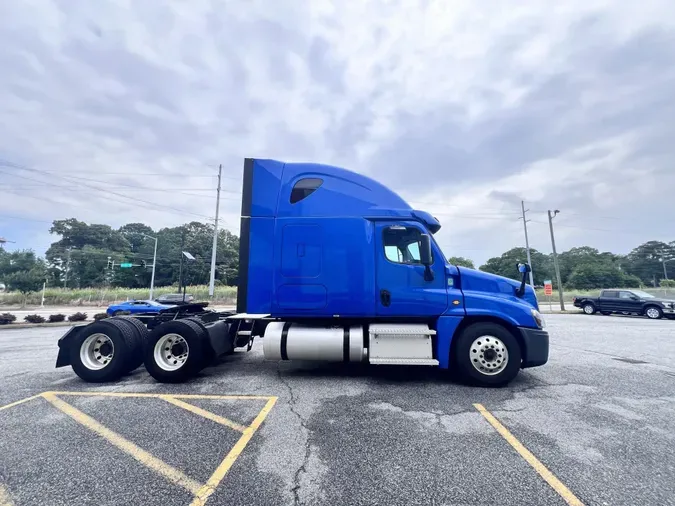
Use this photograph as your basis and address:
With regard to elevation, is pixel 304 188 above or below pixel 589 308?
above

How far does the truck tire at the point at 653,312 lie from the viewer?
54.9ft

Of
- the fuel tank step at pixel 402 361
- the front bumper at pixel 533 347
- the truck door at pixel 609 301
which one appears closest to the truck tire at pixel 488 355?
the front bumper at pixel 533 347

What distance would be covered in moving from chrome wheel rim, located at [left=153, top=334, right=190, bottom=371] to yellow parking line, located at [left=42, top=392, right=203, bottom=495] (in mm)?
1184

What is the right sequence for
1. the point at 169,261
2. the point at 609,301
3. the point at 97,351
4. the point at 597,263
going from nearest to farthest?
the point at 97,351 → the point at 609,301 → the point at 169,261 → the point at 597,263

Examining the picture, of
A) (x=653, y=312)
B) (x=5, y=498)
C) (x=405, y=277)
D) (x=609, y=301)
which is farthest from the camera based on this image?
(x=609, y=301)

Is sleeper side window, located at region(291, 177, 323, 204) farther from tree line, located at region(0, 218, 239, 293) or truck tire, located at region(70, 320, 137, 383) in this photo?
tree line, located at region(0, 218, 239, 293)

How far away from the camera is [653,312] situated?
16.9 meters

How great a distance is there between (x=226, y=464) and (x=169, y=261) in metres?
71.6

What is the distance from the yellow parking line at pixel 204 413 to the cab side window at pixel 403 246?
3132 millimetres

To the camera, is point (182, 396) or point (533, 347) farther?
point (533, 347)

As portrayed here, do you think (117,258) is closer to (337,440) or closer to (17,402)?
(17,402)

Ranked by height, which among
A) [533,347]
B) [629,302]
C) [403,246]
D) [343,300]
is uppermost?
[403,246]

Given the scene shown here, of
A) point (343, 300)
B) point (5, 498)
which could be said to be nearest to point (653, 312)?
point (343, 300)

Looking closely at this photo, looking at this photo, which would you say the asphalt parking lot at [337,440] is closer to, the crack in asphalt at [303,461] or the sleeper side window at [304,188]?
the crack in asphalt at [303,461]
